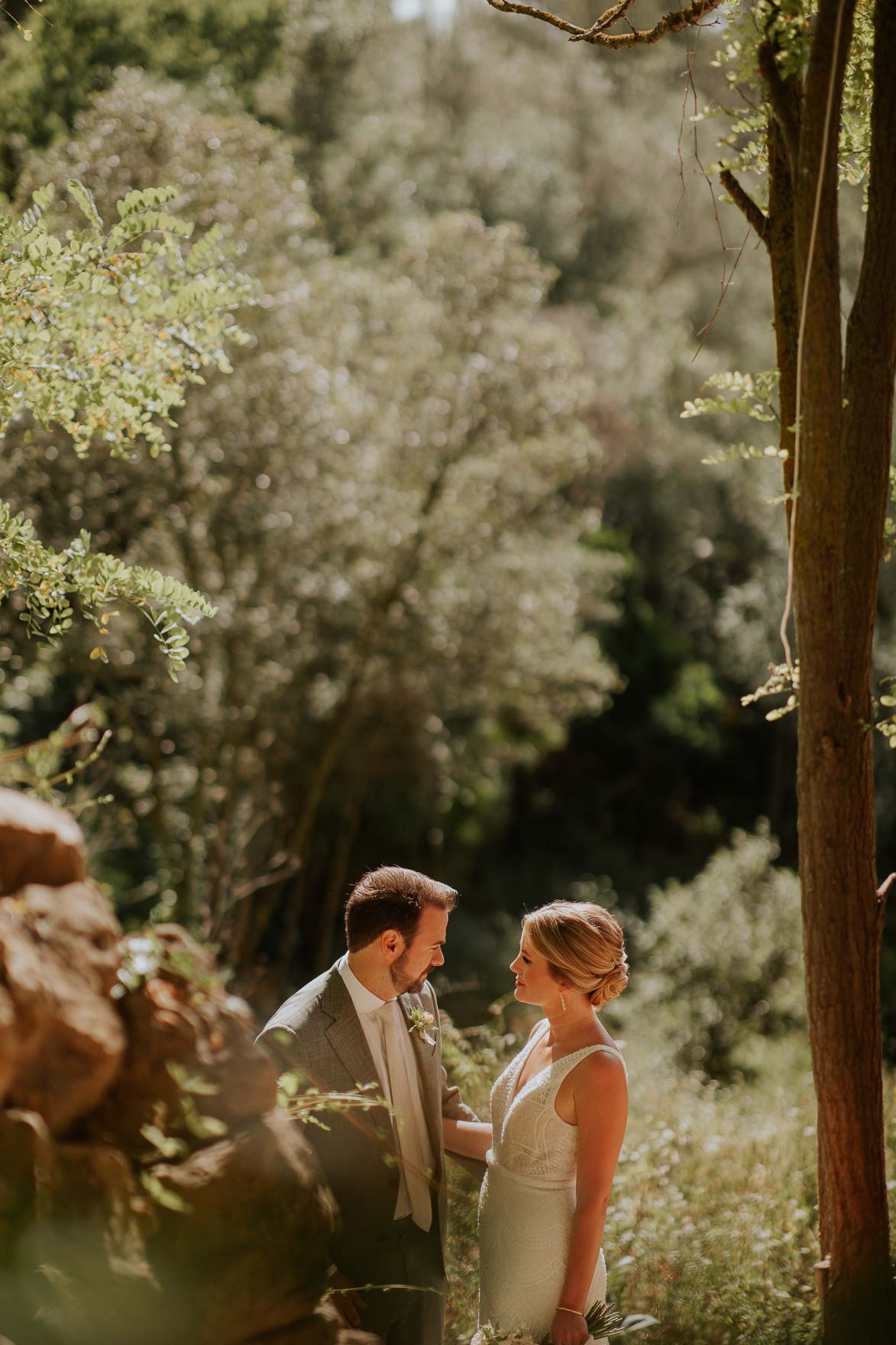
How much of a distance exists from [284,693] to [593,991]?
8468 millimetres

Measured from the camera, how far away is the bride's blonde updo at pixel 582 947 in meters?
2.38

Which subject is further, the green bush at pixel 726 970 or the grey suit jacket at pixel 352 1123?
the green bush at pixel 726 970

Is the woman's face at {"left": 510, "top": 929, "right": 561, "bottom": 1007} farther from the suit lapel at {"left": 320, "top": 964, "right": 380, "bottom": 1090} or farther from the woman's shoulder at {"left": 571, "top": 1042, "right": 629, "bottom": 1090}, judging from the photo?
the suit lapel at {"left": 320, "top": 964, "right": 380, "bottom": 1090}

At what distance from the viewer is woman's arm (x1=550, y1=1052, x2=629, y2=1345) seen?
2266 mm

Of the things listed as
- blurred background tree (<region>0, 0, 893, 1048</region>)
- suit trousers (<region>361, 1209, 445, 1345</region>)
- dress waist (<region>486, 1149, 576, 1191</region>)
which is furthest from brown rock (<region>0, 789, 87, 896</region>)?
blurred background tree (<region>0, 0, 893, 1048</region>)

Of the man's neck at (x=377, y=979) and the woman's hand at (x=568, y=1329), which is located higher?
the man's neck at (x=377, y=979)

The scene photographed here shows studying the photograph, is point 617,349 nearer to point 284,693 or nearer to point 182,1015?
point 284,693

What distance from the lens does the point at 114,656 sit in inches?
355

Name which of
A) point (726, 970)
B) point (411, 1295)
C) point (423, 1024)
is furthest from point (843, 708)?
point (726, 970)

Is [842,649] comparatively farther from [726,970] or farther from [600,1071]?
[726,970]

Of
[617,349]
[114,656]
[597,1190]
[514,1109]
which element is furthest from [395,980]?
[617,349]

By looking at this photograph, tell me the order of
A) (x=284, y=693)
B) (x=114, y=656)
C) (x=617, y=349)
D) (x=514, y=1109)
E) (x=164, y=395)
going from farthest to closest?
(x=617, y=349), (x=284, y=693), (x=114, y=656), (x=164, y=395), (x=514, y=1109)

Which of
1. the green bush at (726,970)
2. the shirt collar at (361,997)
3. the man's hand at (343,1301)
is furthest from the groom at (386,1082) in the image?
the green bush at (726,970)

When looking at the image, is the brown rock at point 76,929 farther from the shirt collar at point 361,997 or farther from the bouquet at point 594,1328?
the bouquet at point 594,1328
